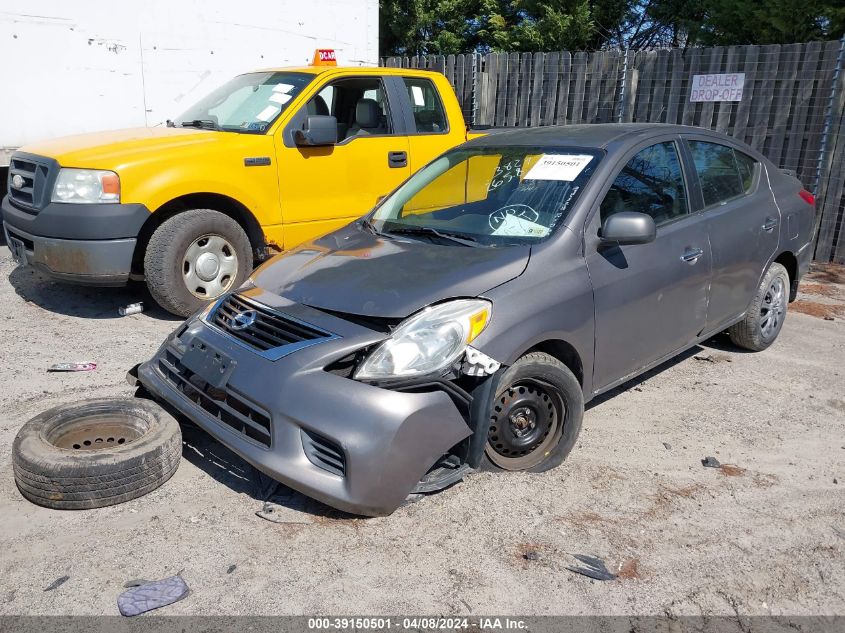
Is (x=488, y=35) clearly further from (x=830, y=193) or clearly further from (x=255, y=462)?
(x=255, y=462)

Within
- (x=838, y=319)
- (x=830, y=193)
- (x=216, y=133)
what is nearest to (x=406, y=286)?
(x=216, y=133)

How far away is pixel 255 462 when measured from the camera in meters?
3.02

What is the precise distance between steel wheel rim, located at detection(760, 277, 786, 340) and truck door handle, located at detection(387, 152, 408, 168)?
338 centimetres

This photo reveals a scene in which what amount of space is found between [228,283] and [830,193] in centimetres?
656

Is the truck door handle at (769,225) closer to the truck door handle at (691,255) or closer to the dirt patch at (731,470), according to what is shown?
the truck door handle at (691,255)

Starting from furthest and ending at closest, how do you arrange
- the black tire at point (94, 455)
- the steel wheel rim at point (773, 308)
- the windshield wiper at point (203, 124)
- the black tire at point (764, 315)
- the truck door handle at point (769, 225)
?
the windshield wiper at point (203, 124)
the steel wheel rim at point (773, 308)
the black tire at point (764, 315)
the truck door handle at point (769, 225)
the black tire at point (94, 455)

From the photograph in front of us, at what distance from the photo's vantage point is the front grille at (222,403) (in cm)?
308

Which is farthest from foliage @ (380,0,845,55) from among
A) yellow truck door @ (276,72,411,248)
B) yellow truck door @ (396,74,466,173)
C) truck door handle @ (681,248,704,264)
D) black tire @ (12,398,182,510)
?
black tire @ (12,398,182,510)

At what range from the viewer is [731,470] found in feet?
12.4

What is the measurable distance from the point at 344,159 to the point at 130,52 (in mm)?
3854

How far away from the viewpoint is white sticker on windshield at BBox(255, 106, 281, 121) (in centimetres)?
627

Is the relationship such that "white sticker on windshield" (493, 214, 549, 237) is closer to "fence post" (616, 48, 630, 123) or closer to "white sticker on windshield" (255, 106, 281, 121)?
"white sticker on windshield" (255, 106, 281, 121)

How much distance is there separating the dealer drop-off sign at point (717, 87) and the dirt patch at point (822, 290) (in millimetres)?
2377

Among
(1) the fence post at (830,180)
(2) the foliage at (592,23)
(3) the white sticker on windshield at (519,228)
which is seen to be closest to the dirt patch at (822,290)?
(1) the fence post at (830,180)
